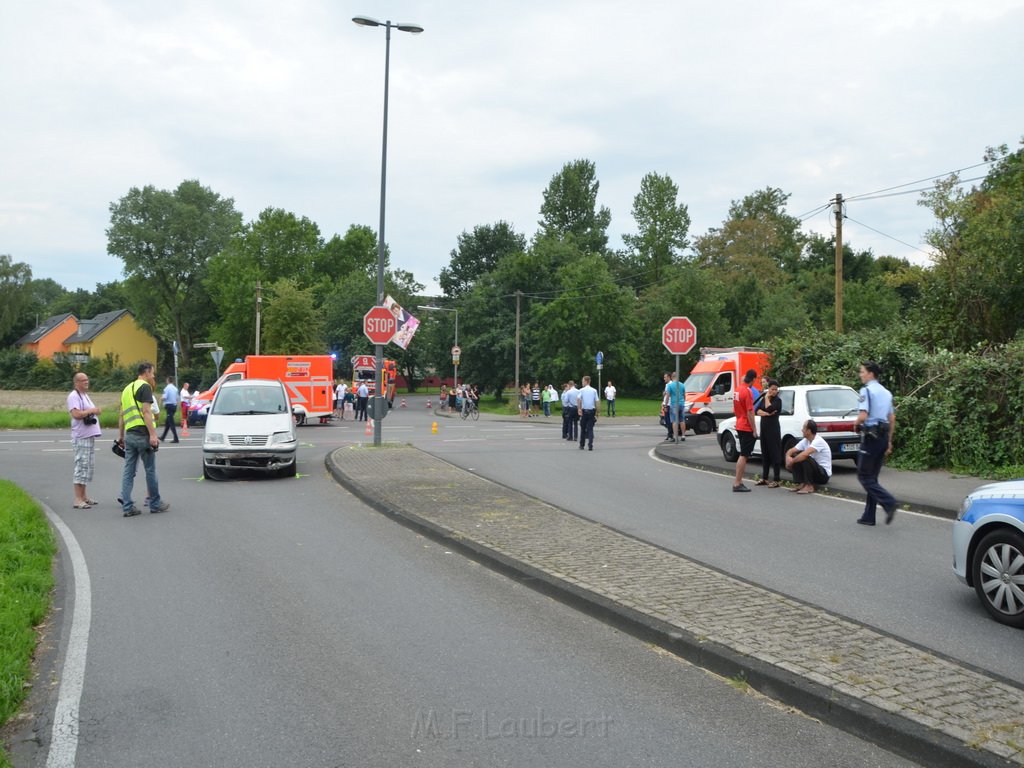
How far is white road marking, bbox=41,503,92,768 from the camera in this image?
3.96 metres

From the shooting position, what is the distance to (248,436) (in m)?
14.4

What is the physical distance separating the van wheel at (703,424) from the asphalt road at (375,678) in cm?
2072

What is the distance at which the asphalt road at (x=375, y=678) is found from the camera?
13.0 feet

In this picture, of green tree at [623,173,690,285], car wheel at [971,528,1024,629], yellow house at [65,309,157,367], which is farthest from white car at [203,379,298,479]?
yellow house at [65,309,157,367]

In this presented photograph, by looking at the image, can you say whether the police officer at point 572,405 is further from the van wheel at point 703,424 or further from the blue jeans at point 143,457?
the blue jeans at point 143,457

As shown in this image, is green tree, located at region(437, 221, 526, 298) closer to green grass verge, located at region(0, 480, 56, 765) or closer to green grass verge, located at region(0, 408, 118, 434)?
green grass verge, located at region(0, 408, 118, 434)

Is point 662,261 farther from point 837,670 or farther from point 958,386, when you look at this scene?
point 837,670

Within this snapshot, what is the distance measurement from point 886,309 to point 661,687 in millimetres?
59840

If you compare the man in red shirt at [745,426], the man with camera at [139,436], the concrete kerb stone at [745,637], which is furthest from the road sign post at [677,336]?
the man with camera at [139,436]

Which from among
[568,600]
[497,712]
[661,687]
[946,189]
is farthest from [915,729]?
[946,189]

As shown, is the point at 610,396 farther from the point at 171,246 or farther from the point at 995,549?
the point at 171,246

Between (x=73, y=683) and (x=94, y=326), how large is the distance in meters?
106

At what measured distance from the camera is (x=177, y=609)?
641cm

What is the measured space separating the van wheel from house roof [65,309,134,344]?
82.6 metres
